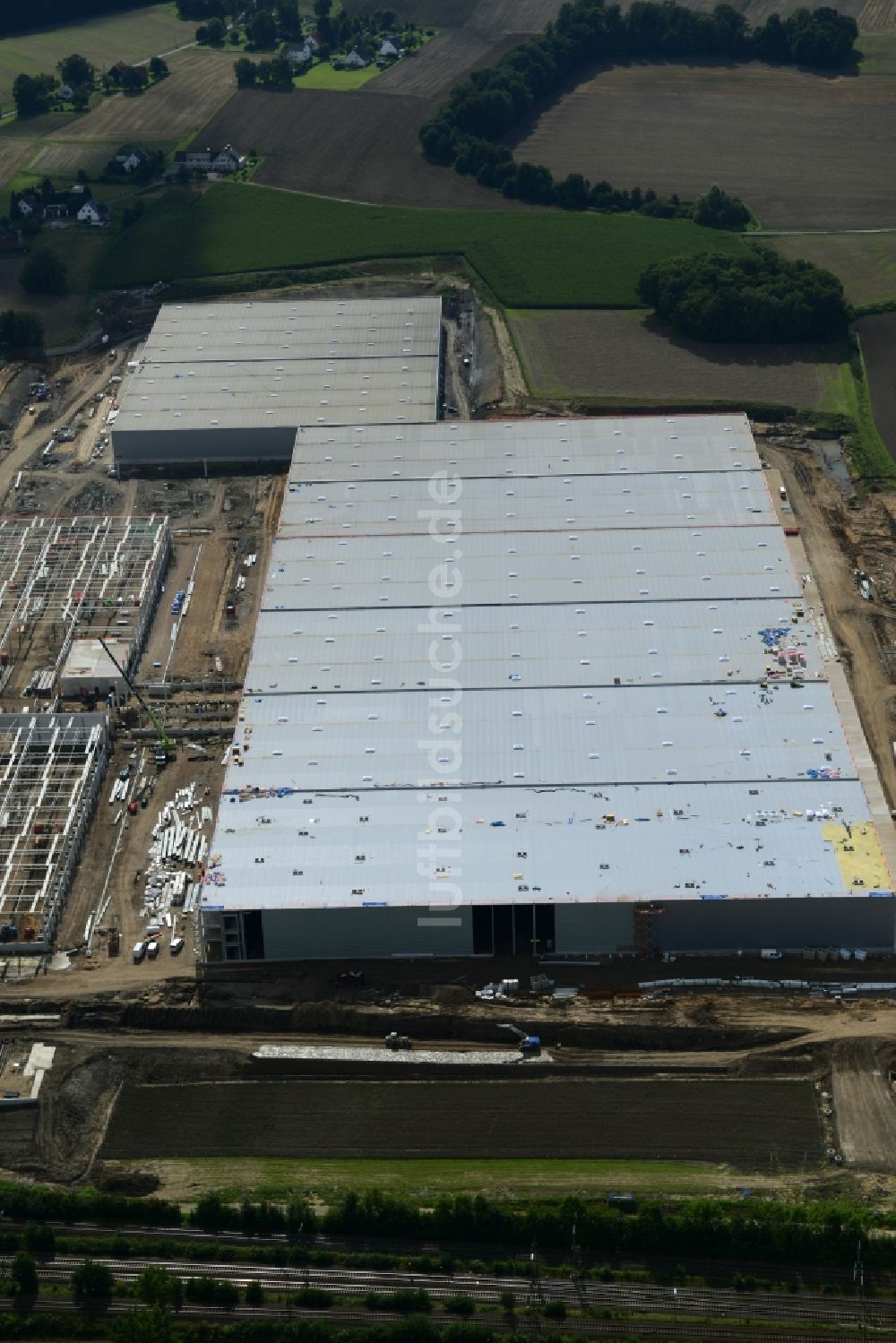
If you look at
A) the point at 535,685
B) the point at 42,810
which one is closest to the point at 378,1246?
the point at 42,810

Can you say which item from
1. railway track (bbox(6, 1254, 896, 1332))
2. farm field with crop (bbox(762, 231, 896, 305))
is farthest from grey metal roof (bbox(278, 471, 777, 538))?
railway track (bbox(6, 1254, 896, 1332))

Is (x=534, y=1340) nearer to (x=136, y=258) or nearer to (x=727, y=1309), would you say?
(x=727, y=1309)

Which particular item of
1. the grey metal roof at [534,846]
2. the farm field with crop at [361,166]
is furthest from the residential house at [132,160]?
the grey metal roof at [534,846]

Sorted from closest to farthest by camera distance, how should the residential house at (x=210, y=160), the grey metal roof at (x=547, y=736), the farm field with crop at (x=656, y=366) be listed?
1. the grey metal roof at (x=547, y=736)
2. the farm field with crop at (x=656, y=366)
3. the residential house at (x=210, y=160)

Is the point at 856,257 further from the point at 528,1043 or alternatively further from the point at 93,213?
the point at 528,1043

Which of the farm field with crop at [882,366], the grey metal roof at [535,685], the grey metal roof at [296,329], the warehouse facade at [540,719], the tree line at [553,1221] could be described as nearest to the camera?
the tree line at [553,1221]

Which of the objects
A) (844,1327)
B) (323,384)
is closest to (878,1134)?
(844,1327)

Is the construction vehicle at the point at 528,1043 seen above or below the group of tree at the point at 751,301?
below

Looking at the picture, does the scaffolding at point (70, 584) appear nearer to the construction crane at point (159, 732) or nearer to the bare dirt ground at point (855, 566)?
the construction crane at point (159, 732)
